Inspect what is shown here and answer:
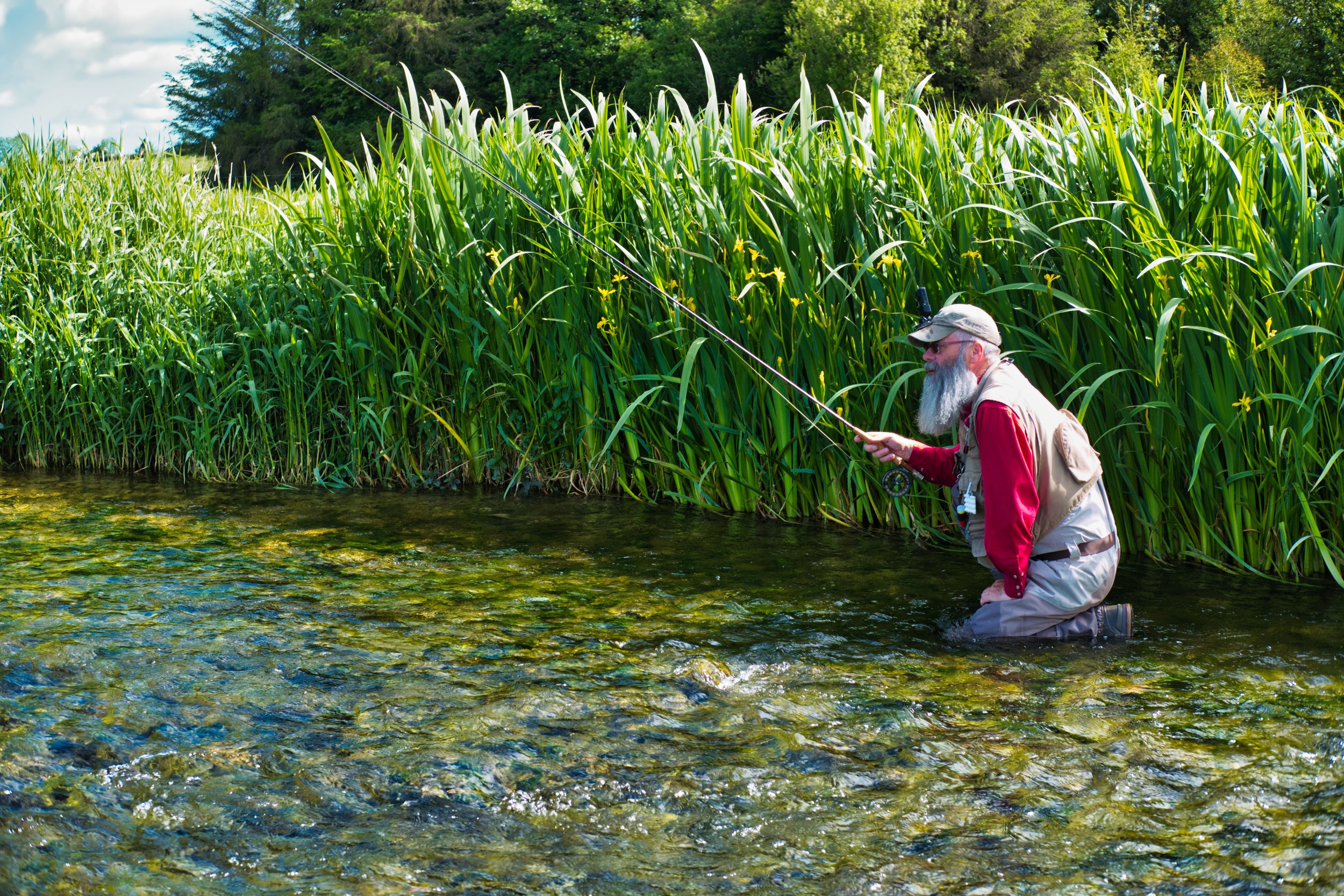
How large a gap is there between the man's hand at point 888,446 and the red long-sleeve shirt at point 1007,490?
410 mm

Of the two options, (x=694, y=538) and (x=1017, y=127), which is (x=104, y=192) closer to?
(x=694, y=538)

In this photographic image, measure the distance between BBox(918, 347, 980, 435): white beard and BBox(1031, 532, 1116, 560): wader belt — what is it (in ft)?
1.83

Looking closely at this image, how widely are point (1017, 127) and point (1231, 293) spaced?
1244 millimetres

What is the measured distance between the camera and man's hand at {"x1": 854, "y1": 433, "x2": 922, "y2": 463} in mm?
4070

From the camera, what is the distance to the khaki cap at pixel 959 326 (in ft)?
12.3

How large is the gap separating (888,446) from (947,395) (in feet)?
→ 1.18

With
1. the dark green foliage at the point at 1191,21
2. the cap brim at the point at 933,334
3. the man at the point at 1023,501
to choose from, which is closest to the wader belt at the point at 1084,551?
the man at the point at 1023,501

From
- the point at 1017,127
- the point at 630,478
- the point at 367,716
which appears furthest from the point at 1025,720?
the point at 630,478

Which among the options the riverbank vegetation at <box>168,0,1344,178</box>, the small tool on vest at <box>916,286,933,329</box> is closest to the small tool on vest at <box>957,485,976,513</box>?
the small tool on vest at <box>916,286,933,329</box>

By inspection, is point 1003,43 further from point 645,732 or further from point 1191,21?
point 645,732

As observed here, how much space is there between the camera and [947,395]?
383 cm

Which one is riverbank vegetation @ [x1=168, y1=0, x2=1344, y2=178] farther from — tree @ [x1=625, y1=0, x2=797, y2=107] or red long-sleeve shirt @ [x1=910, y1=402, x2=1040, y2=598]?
red long-sleeve shirt @ [x1=910, y1=402, x2=1040, y2=598]

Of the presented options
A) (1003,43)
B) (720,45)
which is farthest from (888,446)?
(720,45)

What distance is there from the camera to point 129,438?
7.70 metres
